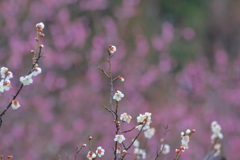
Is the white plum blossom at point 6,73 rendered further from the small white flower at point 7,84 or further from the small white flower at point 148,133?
the small white flower at point 148,133

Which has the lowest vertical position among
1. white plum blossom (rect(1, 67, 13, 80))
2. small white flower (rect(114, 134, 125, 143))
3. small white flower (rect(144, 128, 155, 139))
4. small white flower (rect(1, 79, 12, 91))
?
small white flower (rect(114, 134, 125, 143))

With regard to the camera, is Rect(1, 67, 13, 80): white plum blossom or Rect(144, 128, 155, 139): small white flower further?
Rect(144, 128, 155, 139): small white flower

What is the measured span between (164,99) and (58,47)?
6.38ft

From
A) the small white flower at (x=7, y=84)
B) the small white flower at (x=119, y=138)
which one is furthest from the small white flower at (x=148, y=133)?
the small white flower at (x=7, y=84)

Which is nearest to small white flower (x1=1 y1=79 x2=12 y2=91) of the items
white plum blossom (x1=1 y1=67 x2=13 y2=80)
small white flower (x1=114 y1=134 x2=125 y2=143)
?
white plum blossom (x1=1 y1=67 x2=13 y2=80)

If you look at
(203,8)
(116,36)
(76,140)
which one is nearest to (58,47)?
(116,36)

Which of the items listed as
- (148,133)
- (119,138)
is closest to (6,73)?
(119,138)

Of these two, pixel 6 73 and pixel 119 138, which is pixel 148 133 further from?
pixel 6 73

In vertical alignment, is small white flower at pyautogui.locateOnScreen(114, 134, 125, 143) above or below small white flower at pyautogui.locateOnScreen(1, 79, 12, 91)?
below

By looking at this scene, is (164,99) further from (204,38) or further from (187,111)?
(204,38)

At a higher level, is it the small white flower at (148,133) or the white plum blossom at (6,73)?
the small white flower at (148,133)

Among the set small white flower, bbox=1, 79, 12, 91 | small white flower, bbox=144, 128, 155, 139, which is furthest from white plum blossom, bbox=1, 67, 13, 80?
small white flower, bbox=144, 128, 155, 139

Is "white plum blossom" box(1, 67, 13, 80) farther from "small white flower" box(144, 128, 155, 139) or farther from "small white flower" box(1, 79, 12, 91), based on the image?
"small white flower" box(144, 128, 155, 139)

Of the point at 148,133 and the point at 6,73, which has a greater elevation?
the point at 148,133
